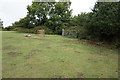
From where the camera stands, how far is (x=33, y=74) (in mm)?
1828

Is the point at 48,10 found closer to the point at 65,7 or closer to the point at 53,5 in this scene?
the point at 53,5

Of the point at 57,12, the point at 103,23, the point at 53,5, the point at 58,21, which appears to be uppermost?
the point at 53,5

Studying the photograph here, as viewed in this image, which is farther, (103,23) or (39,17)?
(39,17)

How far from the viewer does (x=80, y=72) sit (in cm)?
196

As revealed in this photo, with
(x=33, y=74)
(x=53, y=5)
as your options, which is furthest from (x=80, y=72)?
(x=53, y=5)

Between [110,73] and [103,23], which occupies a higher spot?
[103,23]

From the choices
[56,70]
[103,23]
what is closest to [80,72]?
[56,70]

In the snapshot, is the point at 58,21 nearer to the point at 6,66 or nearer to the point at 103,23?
the point at 103,23

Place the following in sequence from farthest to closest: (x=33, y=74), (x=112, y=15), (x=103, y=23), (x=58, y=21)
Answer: (x=58, y=21) → (x=103, y=23) → (x=112, y=15) → (x=33, y=74)

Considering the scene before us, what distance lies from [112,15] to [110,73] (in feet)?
9.78

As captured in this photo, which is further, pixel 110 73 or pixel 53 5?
pixel 53 5

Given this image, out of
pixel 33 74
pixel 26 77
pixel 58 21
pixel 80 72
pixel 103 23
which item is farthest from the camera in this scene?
pixel 58 21

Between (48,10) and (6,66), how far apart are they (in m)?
13.7

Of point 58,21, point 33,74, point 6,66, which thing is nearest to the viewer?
point 33,74
